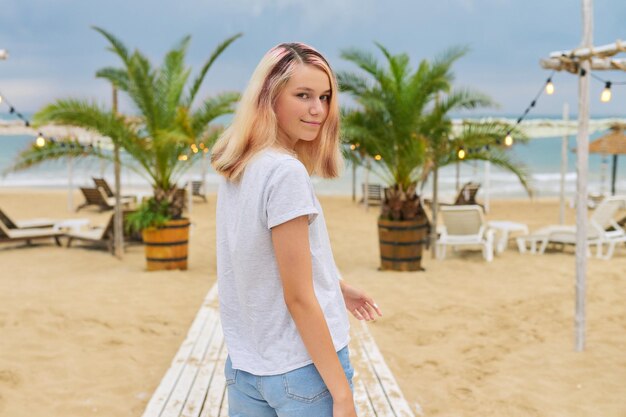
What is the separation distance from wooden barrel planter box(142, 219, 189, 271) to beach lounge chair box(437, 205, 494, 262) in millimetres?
4134

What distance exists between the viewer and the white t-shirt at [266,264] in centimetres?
125

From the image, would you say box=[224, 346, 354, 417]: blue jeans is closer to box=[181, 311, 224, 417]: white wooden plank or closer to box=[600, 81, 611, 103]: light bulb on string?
box=[181, 311, 224, 417]: white wooden plank

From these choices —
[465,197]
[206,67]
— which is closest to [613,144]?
[465,197]

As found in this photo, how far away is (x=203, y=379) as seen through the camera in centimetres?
369

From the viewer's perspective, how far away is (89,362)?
16.1ft

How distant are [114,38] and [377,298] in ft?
18.1

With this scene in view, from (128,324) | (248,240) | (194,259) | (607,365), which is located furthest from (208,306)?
(194,259)

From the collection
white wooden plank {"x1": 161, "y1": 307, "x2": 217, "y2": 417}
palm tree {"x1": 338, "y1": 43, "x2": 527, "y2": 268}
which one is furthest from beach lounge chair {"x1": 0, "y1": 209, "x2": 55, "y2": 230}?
white wooden plank {"x1": 161, "y1": 307, "x2": 217, "y2": 417}

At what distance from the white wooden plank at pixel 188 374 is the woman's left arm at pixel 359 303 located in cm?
171

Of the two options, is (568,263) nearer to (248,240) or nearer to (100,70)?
(100,70)

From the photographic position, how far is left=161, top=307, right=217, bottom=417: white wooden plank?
10.6ft

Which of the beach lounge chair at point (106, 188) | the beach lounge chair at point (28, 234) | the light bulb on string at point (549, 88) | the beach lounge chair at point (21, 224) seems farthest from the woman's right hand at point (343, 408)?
the beach lounge chair at point (106, 188)

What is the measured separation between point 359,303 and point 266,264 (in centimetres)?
56

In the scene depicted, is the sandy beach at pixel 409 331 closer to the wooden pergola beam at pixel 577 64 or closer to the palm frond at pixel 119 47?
the wooden pergola beam at pixel 577 64
